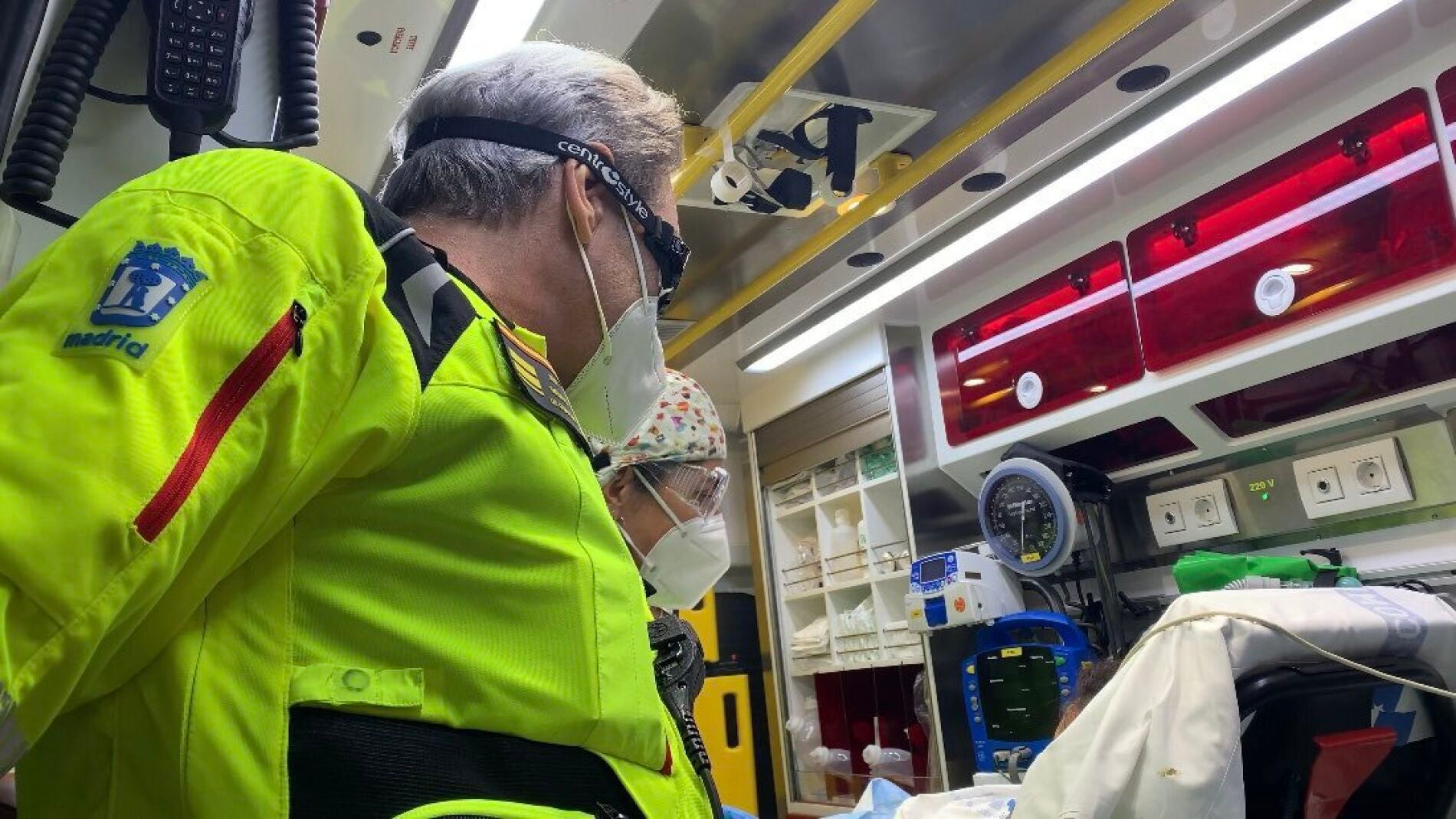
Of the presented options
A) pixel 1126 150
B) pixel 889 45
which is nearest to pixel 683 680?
pixel 889 45

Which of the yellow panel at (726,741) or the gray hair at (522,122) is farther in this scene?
the yellow panel at (726,741)

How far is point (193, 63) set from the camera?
3.64 ft


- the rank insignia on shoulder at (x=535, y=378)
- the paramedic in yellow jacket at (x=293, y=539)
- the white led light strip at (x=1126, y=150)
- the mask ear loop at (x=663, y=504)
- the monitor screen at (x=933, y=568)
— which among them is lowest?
the paramedic in yellow jacket at (x=293, y=539)

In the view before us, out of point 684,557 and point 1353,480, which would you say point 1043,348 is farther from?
point 684,557

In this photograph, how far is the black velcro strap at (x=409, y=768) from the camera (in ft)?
2.09

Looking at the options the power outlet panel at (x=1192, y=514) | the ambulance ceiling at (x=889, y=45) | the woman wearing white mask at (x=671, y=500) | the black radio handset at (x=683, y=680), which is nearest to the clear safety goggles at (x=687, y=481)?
the woman wearing white mask at (x=671, y=500)

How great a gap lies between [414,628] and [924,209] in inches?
105

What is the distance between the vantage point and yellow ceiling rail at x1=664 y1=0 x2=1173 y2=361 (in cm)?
209

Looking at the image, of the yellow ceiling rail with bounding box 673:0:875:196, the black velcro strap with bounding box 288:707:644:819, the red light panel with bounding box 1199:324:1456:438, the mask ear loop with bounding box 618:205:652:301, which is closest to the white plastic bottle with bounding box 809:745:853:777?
the red light panel with bounding box 1199:324:1456:438

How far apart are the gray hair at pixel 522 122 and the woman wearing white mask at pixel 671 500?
132cm

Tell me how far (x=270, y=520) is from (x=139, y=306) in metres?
0.15

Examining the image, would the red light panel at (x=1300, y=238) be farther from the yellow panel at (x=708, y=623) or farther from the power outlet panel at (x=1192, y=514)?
the yellow panel at (x=708, y=623)

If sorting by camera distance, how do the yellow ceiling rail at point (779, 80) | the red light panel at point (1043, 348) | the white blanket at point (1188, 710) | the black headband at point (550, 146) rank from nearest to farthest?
the black headband at point (550, 146) → the white blanket at point (1188, 710) → the yellow ceiling rail at point (779, 80) → the red light panel at point (1043, 348)

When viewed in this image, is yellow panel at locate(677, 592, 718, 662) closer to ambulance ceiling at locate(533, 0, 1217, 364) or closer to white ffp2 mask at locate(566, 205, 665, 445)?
ambulance ceiling at locate(533, 0, 1217, 364)
